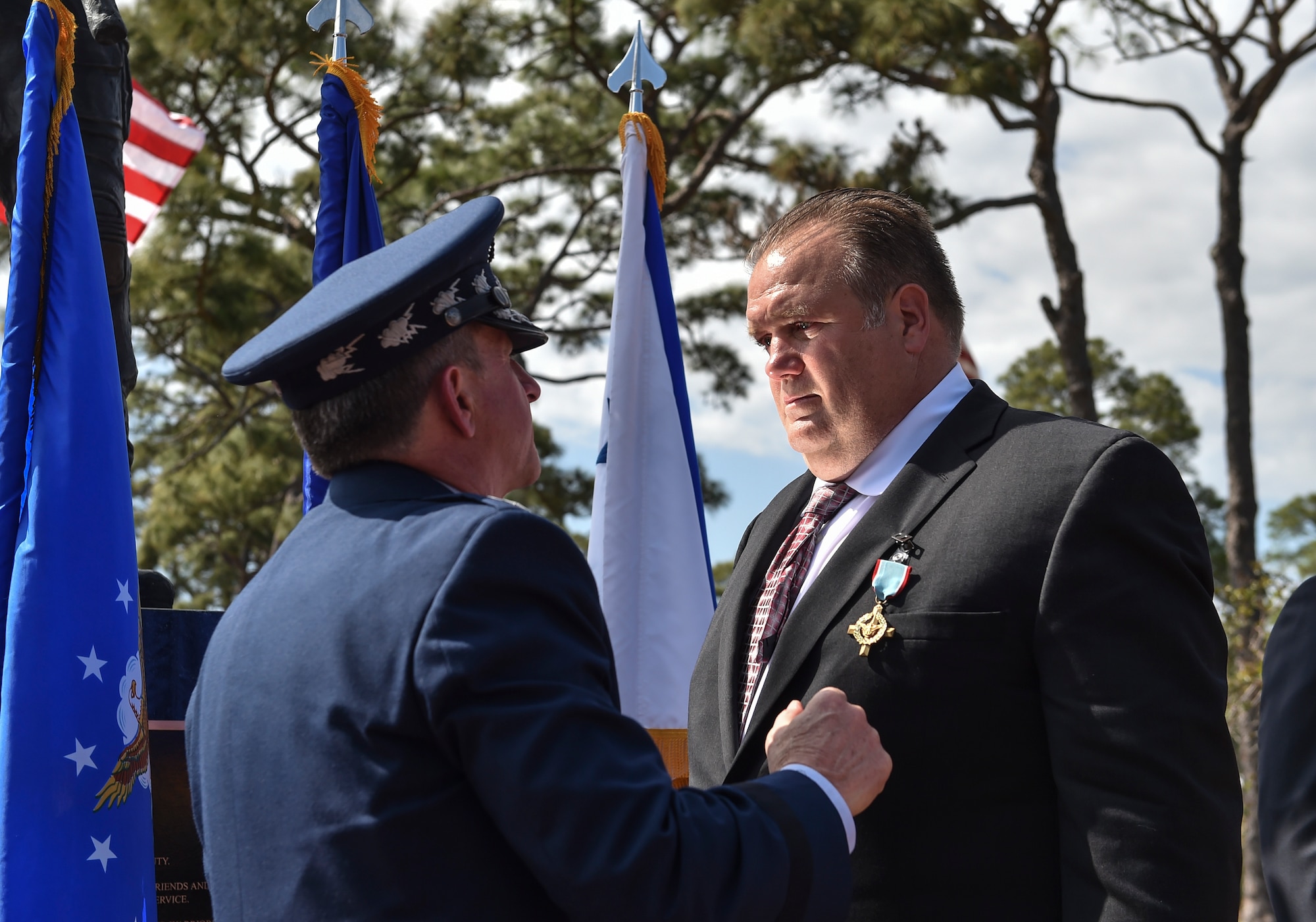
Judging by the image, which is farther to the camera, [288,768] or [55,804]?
[55,804]

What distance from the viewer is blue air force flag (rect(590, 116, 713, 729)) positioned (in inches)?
175

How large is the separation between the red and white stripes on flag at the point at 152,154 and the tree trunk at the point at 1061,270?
276 inches

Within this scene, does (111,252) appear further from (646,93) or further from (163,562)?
(163,562)

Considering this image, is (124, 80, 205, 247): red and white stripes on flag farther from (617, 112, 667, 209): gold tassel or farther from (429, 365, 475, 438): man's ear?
(429, 365, 475, 438): man's ear

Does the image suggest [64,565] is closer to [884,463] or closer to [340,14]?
[884,463]

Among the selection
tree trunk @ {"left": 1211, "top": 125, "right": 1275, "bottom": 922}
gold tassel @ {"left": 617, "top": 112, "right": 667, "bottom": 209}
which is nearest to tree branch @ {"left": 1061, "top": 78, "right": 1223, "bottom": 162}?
tree trunk @ {"left": 1211, "top": 125, "right": 1275, "bottom": 922}

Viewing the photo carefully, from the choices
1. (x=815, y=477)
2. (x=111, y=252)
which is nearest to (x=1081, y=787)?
(x=815, y=477)

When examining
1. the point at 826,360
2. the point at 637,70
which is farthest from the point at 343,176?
the point at 826,360

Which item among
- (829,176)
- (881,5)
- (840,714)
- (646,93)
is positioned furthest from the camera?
(646,93)

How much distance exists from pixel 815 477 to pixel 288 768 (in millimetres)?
1441

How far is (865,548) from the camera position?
7.14ft

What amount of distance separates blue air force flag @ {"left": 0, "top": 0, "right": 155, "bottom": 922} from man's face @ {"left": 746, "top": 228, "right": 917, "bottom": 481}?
1.58m

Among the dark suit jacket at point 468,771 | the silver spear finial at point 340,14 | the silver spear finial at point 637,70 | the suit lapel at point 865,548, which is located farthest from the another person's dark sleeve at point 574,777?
the silver spear finial at point 637,70

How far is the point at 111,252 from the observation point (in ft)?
11.0
